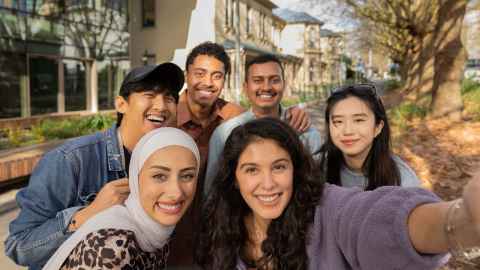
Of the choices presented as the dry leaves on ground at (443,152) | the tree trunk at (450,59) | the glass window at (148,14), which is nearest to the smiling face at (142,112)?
the dry leaves on ground at (443,152)

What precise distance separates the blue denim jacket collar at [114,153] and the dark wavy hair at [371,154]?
1306 mm

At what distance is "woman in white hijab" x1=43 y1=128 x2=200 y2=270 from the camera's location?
1.69 metres

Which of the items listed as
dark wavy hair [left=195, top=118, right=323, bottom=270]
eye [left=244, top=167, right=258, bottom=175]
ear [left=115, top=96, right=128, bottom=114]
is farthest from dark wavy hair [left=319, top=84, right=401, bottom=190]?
ear [left=115, top=96, right=128, bottom=114]

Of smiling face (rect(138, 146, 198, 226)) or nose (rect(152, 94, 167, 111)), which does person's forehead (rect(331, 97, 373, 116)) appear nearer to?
nose (rect(152, 94, 167, 111))

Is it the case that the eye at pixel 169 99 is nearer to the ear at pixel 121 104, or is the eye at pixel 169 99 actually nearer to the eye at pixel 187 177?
the ear at pixel 121 104

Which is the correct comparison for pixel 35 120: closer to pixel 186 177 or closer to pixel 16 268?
pixel 16 268

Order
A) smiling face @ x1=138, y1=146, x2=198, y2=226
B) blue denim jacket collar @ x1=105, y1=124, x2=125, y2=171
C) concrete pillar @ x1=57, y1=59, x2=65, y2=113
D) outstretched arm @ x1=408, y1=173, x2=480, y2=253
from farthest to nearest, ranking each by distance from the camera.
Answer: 1. concrete pillar @ x1=57, y1=59, x2=65, y2=113
2. blue denim jacket collar @ x1=105, y1=124, x2=125, y2=171
3. smiling face @ x1=138, y1=146, x2=198, y2=226
4. outstretched arm @ x1=408, y1=173, x2=480, y2=253

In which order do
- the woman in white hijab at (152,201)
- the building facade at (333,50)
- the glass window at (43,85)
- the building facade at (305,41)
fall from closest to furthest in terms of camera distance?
the woman in white hijab at (152,201) < the glass window at (43,85) < the building facade at (305,41) < the building facade at (333,50)

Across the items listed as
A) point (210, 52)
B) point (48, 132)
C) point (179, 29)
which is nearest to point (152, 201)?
point (210, 52)

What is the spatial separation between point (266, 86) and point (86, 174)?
5.77 ft

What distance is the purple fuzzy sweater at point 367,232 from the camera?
4.44 ft

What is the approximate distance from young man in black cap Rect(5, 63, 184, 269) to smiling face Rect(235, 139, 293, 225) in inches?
25.2

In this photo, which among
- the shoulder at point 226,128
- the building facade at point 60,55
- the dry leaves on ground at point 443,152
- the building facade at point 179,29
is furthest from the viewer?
the building facade at point 179,29

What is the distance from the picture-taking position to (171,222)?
190 cm
